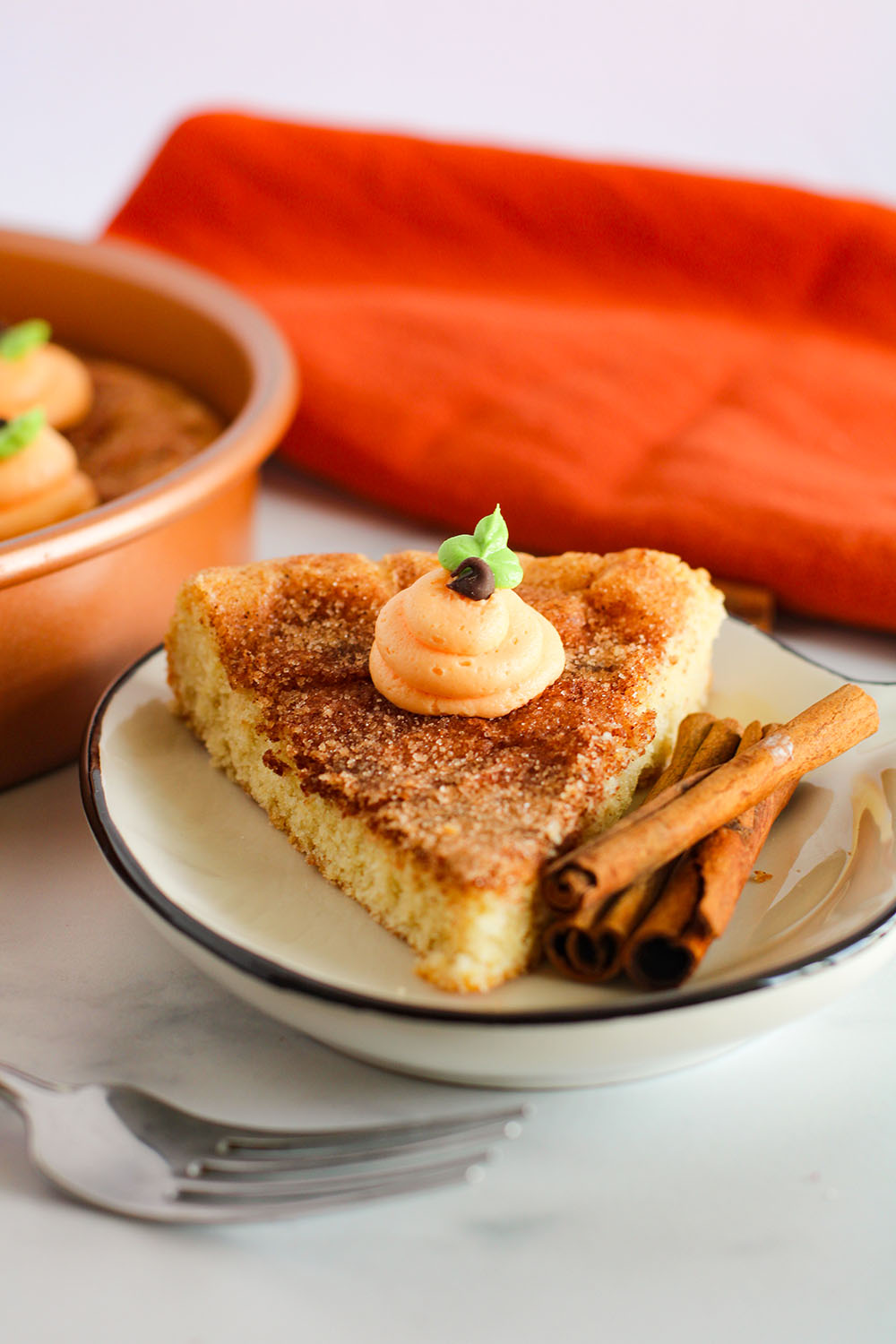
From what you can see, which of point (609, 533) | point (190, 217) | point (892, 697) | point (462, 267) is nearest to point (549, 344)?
point (462, 267)

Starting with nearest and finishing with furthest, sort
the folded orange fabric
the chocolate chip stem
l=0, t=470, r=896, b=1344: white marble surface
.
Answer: l=0, t=470, r=896, b=1344: white marble surface, the chocolate chip stem, the folded orange fabric

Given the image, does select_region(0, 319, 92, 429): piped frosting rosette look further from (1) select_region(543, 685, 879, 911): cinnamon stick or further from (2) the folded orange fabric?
(1) select_region(543, 685, 879, 911): cinnamon stick

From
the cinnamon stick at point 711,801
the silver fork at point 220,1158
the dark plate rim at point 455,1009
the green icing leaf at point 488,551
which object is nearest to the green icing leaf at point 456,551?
the green icing leaf at point 488,551

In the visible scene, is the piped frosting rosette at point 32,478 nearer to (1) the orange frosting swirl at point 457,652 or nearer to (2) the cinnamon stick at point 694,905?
(1) the orange frosting swirl at point 457,652

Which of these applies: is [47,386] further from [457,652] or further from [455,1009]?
[455,1009]

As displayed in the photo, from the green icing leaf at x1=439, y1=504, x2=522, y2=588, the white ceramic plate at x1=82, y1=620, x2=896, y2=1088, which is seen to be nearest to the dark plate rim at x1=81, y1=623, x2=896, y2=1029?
the white ceramic plate at x1=82, y1=620, x2=896, y2=1088

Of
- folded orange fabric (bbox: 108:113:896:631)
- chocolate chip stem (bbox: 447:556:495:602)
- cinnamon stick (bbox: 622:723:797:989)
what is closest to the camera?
cinnamon stick (bbox: 622:723:797:989)
